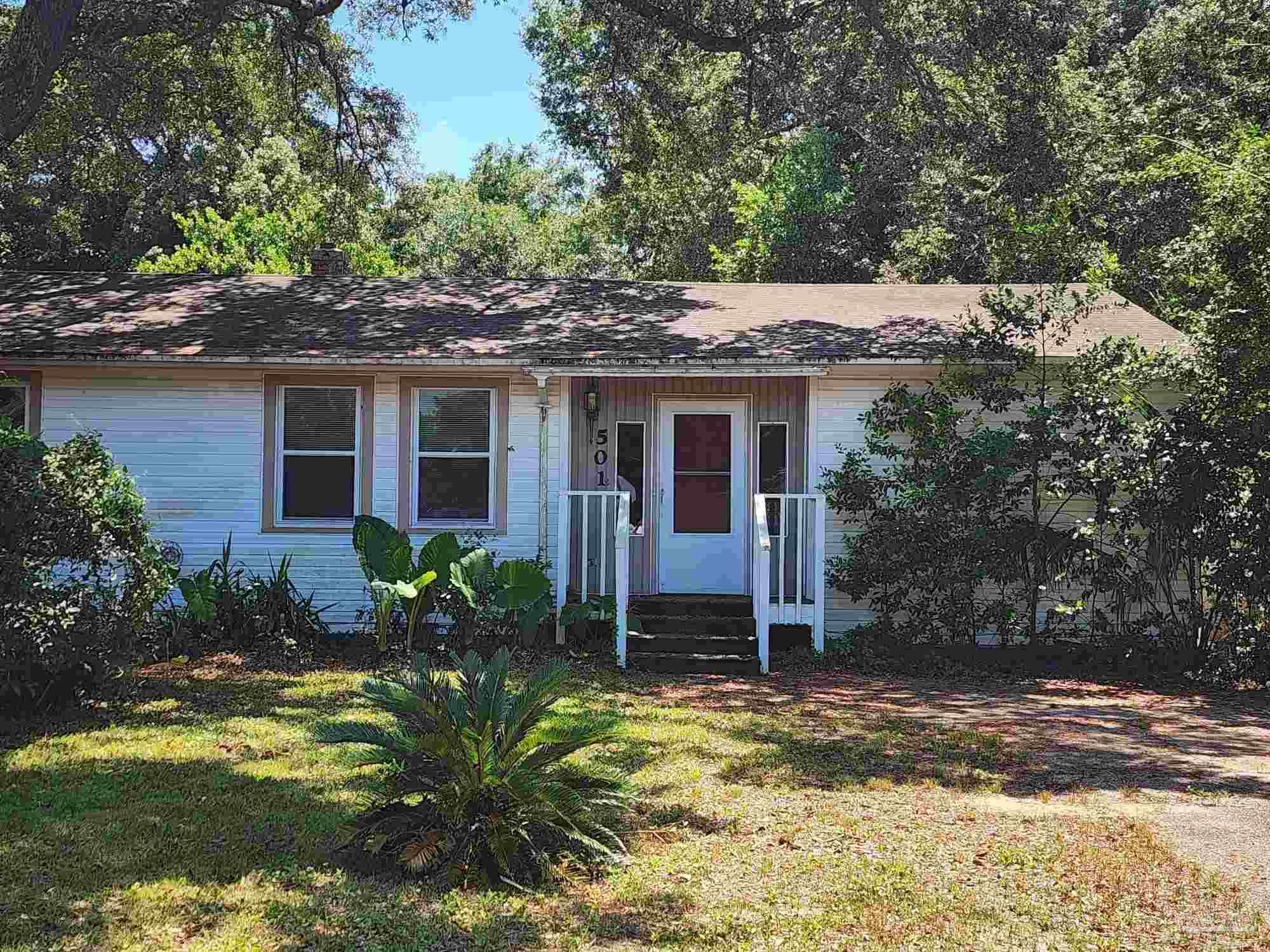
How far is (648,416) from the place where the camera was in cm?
1278

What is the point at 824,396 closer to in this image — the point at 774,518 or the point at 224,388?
the point at 774,518

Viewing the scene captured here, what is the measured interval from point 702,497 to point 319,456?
4.21 meters

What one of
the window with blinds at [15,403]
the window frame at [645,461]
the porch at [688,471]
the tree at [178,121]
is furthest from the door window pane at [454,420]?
the tree at [178,121]

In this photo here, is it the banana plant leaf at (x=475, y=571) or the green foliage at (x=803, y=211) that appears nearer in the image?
the banana plant leaf at (x=475, y=571)

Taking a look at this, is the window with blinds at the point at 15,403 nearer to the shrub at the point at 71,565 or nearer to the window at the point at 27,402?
the window at the point at 27,402

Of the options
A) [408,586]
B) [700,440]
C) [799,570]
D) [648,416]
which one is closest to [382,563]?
[408,586]

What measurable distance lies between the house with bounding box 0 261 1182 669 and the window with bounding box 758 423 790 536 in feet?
0.08

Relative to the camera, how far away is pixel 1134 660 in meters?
11.1

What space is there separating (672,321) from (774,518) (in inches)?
104

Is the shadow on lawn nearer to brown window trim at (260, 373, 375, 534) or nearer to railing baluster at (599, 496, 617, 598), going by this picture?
railing baluster at (599, 496, 617, 598)

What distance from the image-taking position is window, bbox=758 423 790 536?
12703 mm

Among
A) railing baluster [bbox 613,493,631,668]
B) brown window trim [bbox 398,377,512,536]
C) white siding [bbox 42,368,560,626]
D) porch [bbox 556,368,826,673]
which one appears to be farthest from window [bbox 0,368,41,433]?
railing baluster [bbox 613,493,631,668]

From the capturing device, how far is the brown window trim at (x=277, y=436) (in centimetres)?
1209

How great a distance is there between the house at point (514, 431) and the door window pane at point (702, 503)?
21mm
